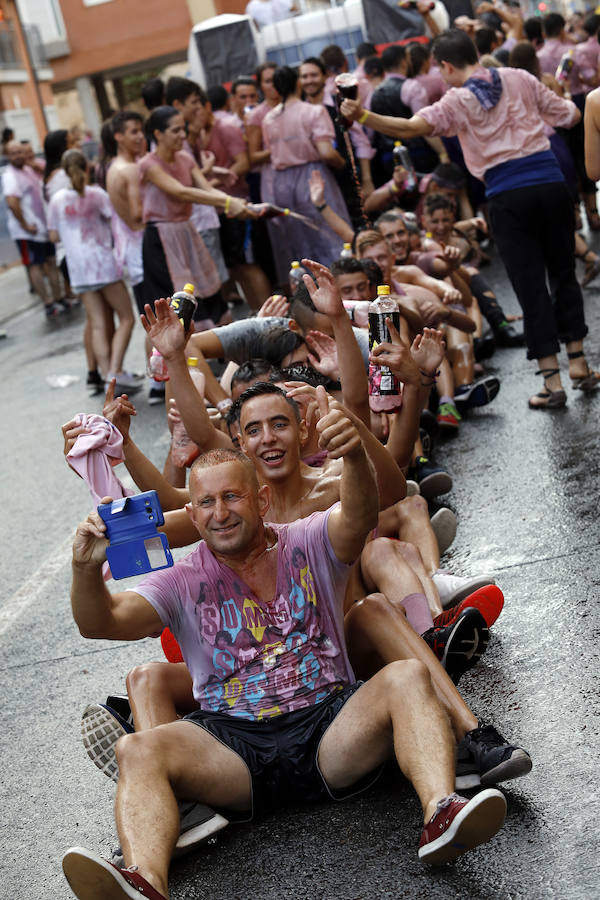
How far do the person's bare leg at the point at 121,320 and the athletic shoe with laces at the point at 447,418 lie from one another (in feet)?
13.4

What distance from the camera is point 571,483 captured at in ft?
19.5

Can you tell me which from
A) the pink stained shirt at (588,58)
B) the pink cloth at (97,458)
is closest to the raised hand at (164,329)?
the pink cloth at (97,458)

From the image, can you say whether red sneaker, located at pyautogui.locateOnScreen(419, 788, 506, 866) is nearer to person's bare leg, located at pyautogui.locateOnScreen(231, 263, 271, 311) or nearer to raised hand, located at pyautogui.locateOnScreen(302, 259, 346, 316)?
raised hand, located at pyautogui.locateOnScreen(302, 259, 346, 316)

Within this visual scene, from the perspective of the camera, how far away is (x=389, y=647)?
3.72 metres

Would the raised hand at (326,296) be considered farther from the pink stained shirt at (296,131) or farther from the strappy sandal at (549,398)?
the pink stained shirt at (296,131)

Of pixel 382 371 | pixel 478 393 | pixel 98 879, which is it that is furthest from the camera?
pixel 478 393

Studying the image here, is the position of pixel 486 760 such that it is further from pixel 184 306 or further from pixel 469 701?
pixel 184 306

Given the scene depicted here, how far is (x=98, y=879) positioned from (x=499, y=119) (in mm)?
5394

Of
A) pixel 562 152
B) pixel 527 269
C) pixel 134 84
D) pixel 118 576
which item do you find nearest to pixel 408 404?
pixel 118 576

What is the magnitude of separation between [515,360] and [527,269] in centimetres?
182

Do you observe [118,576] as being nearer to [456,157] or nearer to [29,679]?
[29,679]

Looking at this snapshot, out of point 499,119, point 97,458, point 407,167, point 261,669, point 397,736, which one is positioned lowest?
point 397,736

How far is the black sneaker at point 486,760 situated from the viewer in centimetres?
324

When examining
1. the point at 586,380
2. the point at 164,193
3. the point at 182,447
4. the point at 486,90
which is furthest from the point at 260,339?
the point at 164,193
